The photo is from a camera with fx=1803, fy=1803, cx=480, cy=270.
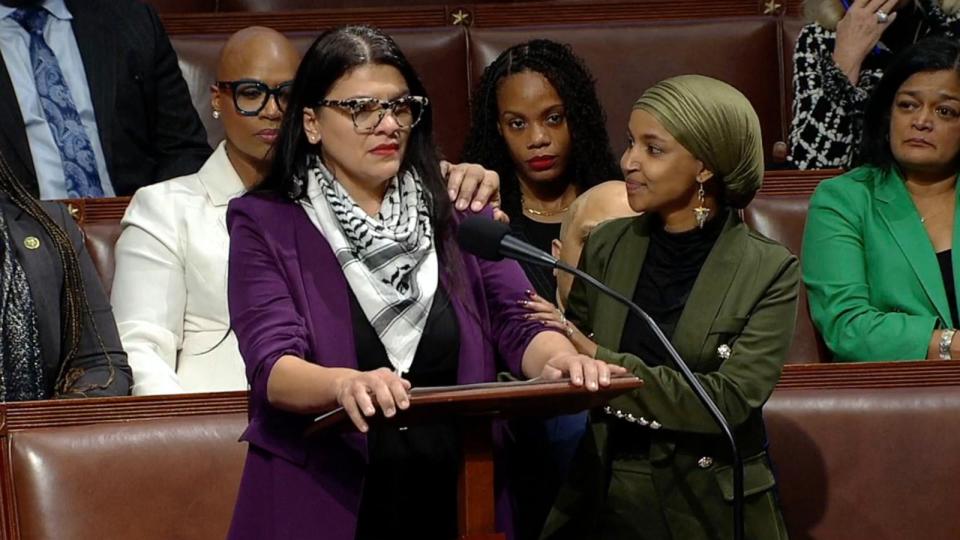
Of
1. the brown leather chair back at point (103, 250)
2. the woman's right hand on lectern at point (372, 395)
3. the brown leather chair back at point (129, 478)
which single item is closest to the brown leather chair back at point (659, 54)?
the brown leather chair back at point (103, 250)

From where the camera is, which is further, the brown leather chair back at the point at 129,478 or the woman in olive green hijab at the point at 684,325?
the brown leather chair back at the point at 129,478

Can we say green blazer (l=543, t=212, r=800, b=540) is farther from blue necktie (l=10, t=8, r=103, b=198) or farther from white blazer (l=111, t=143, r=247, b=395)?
blue necktie (l=10, t=8, r=103, b=198)

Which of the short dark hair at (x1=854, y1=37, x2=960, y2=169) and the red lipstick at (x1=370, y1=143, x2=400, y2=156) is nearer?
the red lipstick at (x1=370, y1=143, x2=400, y2=156)

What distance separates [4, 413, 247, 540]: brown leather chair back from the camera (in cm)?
196

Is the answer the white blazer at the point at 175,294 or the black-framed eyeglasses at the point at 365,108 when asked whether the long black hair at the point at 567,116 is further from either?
the black-framed eyeglasses at the point at 365,108

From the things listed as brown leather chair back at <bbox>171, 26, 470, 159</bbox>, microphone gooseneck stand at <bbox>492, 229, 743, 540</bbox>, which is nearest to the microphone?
microphone gooseneck stand at <bbox>492, 229, 743, 540</bbox>

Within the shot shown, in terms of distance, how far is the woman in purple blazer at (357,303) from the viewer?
168 cm

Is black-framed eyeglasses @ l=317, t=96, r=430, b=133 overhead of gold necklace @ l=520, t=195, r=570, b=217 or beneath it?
overhead

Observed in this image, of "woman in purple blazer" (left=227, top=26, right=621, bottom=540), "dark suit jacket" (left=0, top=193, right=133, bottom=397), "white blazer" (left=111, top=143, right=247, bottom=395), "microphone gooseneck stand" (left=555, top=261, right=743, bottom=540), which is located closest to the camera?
"microphone gooseneck stand" (left=555, top=261, right=743, bottom=540)

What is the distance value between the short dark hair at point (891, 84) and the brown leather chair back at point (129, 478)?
1.08m

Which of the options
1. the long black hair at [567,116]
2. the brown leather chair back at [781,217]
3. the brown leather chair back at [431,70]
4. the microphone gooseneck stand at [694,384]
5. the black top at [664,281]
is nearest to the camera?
the microphone gooseneck stand at [694,384]

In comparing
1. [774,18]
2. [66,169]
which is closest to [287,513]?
[66,169]

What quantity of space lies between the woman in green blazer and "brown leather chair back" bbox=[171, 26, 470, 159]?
0.82 meters

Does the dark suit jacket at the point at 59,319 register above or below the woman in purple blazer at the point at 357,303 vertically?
below
